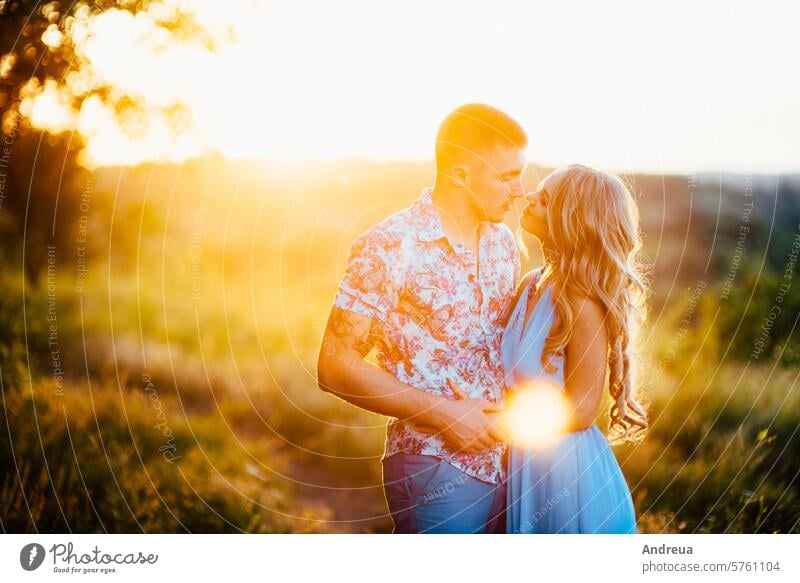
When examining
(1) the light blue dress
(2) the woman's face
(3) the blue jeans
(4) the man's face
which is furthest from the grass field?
(4) the man's face

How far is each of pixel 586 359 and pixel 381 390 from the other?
691 mm

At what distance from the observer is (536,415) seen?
116 inches

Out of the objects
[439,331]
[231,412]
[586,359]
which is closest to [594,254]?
[586,359]

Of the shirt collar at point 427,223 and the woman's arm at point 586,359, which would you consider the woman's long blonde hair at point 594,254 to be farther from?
the shirt collar at point 427,223

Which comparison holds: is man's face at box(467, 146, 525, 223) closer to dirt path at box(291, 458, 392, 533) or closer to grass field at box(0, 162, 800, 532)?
grass field at box(0, 162, 800, 532)

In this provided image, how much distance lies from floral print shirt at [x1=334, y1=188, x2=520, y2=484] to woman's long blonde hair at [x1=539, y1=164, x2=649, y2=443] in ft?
0.84

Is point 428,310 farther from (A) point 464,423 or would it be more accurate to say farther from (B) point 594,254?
(B) point 594,254

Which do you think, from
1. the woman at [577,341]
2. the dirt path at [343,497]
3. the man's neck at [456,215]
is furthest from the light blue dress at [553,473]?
the dirt path at [343,497]

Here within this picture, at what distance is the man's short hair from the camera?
2.92 metres

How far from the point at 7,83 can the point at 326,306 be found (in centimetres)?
447

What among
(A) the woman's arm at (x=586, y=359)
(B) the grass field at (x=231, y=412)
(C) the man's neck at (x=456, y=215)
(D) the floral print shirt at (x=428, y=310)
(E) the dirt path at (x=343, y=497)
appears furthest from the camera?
(E) the dirt path at (x=343, y=497)

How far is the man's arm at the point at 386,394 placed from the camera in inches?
111
